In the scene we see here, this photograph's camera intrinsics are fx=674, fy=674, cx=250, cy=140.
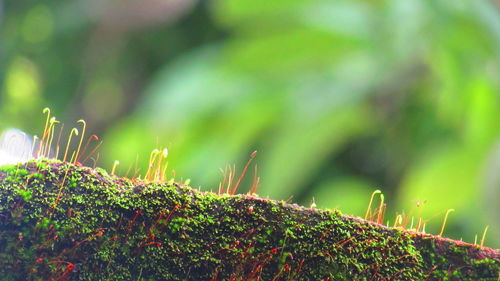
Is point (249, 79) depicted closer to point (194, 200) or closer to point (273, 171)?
point (273, 171)

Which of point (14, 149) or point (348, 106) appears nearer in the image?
point (14, 149)

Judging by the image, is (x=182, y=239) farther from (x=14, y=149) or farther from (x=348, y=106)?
(x=348, y=106)

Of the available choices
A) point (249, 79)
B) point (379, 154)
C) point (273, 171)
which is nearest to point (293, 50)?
point (249, 79)

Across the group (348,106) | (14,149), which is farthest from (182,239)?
(348,106)

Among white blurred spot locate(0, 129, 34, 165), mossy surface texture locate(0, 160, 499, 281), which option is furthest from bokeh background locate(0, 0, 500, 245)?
white blurred spot locate(0, 129, 34, 165)
